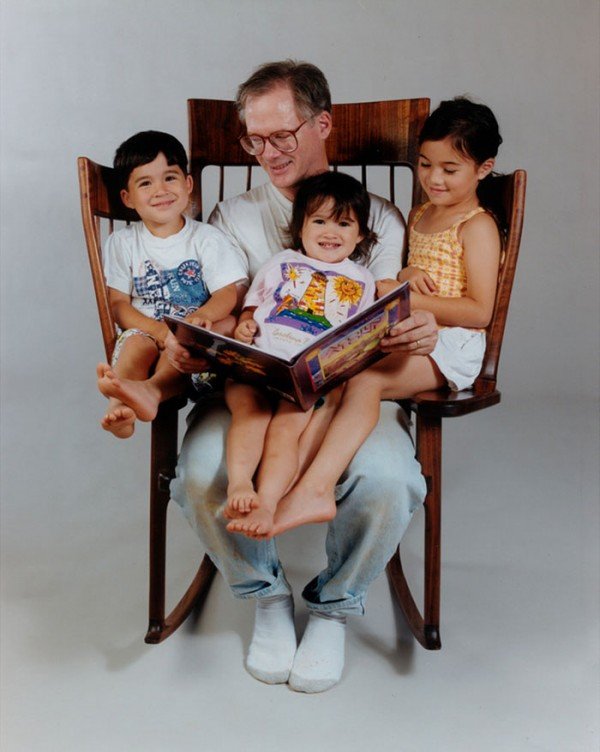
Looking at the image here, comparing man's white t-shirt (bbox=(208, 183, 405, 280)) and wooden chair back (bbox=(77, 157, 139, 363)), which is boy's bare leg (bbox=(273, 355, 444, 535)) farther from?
wooden chair back (bbox=(77, 157, 139, 363))

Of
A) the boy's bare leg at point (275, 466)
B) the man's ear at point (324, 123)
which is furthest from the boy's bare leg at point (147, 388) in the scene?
the man's ear at point (324, 123)

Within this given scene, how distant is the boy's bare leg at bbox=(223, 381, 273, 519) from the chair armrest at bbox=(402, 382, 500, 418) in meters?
0.31

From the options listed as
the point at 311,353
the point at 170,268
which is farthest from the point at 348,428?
the point at 170,268

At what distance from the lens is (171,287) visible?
2340 mm

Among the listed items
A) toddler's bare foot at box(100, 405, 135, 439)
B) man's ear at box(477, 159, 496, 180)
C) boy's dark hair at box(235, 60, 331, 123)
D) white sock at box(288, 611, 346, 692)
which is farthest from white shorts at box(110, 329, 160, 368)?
man's ear at box(477, 159, 496, 180)

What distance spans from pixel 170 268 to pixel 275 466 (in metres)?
0.62

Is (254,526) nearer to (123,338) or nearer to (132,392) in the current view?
(132,392)

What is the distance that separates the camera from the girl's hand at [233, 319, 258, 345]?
215 cm

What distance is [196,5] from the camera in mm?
3129

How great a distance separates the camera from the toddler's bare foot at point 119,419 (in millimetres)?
1976

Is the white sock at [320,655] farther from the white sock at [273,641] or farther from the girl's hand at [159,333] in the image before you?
the girl's hand at [159,333]

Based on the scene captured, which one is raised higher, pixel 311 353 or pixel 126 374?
pixel 311 353

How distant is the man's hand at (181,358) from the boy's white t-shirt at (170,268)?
279 mm

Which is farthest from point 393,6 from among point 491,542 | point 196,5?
point 491,542
